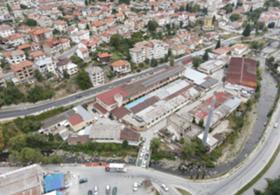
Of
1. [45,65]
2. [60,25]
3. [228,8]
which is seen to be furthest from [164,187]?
[228,8]

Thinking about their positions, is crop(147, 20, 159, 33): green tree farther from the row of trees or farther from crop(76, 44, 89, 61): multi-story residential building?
the row of trees

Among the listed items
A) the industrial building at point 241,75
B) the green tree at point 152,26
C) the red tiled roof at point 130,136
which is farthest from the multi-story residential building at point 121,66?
the green tree at point 152,26

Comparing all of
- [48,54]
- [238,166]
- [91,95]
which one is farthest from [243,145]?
[48,54]

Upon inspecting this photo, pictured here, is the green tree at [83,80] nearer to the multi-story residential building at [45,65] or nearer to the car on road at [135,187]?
the multi-story residential building at [45,65]

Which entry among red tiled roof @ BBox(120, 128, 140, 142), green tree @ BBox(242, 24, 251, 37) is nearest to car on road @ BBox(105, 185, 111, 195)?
red tiled roof @ BBox(120, 128, 140, 142)

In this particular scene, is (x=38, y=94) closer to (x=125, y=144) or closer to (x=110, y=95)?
(x=110, y=95)

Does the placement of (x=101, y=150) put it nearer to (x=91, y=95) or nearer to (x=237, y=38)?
(x=91, y=95)
